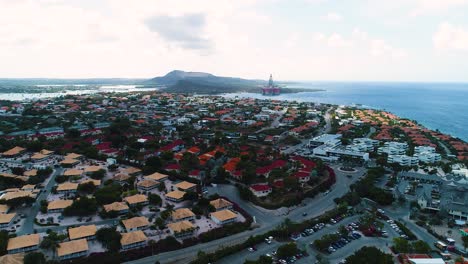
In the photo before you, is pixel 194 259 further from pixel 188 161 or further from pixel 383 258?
pixel 188 161

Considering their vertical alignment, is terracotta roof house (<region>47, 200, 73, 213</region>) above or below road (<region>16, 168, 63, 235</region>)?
above

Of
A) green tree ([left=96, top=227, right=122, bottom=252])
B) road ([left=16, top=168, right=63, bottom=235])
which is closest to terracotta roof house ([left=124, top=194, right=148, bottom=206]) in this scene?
green tree ([left=96, top=227, right=122, bottom=252])

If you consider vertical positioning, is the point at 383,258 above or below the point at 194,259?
above

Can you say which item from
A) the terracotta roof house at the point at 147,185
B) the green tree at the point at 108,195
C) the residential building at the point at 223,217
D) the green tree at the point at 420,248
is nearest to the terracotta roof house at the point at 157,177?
the terracotta roof house at the point at 147,185

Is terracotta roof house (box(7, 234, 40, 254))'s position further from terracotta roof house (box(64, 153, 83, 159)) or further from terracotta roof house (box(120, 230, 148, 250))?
terracotta roof house (box(64, 153, 83, 159))

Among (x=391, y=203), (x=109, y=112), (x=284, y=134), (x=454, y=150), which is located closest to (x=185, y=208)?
(x=391, y=203)

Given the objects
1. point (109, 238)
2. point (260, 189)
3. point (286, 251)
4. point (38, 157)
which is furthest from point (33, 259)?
point (38, 157)
